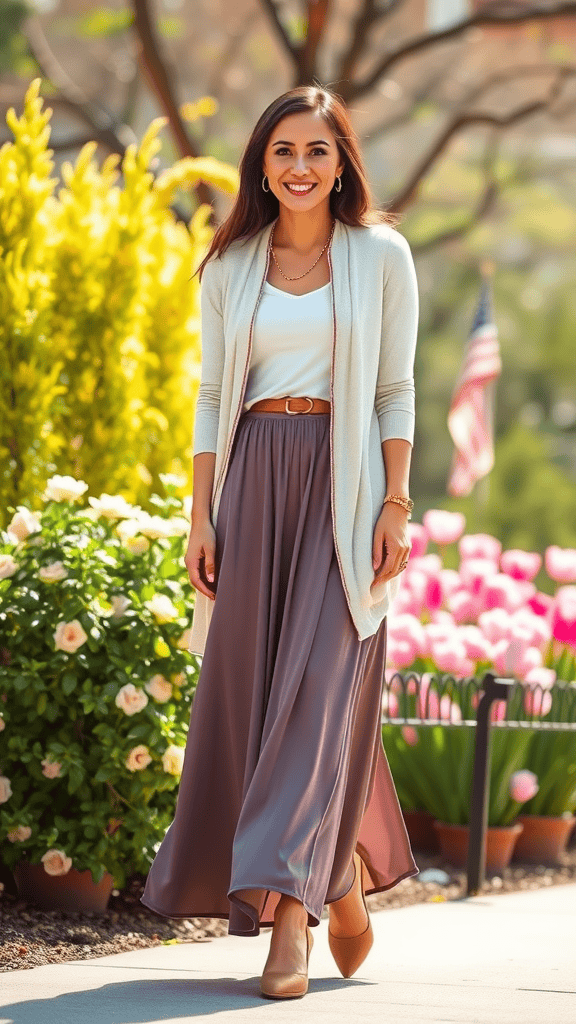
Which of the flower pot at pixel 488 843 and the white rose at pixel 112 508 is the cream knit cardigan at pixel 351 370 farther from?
the flower pot at pixel 488 843

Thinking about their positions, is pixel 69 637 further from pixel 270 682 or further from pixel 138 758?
pixel 270 682

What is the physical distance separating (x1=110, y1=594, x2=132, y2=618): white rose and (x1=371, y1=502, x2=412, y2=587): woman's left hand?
1097mm

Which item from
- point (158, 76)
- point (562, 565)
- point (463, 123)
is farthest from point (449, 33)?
point (562, 565)

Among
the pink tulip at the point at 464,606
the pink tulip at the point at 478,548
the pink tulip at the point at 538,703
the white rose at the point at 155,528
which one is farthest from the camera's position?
the pink tulip at the point at 478,548

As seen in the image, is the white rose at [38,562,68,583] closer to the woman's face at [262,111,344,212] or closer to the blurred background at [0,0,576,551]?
the blurred background at [0,0,576,551]

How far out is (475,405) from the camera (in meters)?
10.5

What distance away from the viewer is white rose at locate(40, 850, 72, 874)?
4.20 metres

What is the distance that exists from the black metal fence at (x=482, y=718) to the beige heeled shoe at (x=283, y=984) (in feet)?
6.08

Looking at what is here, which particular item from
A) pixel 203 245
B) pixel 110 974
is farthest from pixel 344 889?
pixel 203 245

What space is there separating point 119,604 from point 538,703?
2437 mm

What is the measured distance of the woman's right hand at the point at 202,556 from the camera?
362 cm

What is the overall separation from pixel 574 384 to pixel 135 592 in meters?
21.7

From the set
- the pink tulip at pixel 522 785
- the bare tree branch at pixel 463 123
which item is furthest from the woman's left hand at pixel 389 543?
the bare tree branch at pixel 463 123

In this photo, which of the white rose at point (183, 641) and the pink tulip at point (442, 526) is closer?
the white rose at point (183, 641)
